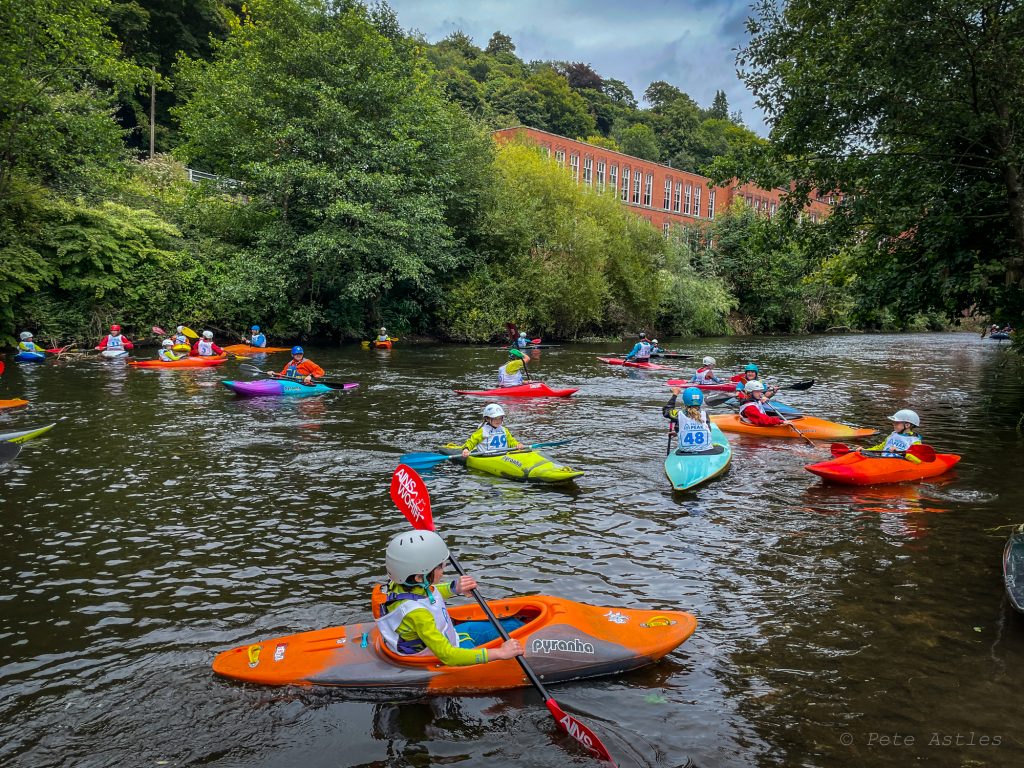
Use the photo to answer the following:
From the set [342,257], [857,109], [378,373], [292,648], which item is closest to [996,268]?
[857,109]

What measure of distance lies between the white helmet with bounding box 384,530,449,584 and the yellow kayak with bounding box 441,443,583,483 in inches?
207

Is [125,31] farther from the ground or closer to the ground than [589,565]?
farther from the ground

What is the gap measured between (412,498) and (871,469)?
23.7 ft

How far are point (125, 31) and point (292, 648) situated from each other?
169 feet

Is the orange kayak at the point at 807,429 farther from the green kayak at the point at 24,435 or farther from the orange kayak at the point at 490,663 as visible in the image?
the green kayak at the point at 24,435

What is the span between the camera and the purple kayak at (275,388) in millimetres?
17234

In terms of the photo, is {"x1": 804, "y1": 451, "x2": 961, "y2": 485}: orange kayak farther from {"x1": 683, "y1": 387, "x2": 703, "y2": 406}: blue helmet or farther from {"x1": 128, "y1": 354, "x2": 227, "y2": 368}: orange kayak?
{"x1": 128, "y1": 354, "x2": 227, "y2": 368}: orange kayak

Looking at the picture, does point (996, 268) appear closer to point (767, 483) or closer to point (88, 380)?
point (767, 483)

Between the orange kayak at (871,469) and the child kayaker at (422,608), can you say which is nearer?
the child kayaker at (422,608)

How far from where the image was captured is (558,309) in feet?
126

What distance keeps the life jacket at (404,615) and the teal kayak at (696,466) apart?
17.8 feet

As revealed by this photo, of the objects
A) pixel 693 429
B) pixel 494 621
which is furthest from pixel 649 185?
pixel 494 621

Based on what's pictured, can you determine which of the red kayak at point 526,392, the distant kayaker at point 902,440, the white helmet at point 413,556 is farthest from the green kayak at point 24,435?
the distant kayaker at point 902,440

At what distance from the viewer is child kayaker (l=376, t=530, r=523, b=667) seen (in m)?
4.69
